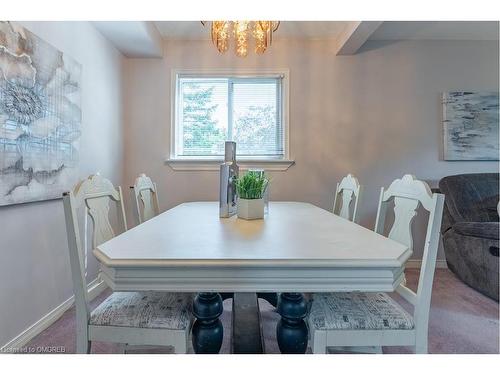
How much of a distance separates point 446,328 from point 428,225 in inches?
49.2

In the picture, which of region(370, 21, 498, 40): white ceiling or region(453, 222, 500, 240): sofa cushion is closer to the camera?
region(453, 222, 500, 240): sofa cushion

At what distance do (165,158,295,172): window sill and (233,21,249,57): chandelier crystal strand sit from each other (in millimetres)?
1268

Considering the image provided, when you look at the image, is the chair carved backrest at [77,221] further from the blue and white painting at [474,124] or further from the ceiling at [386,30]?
the blue and white painting at [474,124]

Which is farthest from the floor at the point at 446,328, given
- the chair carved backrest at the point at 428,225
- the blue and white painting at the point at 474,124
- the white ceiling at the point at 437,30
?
the white ceiling at the point at 437,30

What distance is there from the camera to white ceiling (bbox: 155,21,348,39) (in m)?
2.60

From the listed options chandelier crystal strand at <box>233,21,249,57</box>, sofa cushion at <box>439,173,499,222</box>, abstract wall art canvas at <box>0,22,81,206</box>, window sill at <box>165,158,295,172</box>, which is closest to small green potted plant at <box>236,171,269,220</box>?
chandelier crystal strand at <box>233,21,249,57</box>

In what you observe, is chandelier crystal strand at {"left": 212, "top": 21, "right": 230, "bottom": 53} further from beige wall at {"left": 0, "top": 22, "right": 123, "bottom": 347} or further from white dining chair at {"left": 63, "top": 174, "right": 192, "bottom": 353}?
white dining chair at {"left": 63, "top": 174, "right": 192, "bottom": 353}

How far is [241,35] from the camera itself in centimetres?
167

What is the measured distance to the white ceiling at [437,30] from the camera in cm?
261

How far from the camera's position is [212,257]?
765mm

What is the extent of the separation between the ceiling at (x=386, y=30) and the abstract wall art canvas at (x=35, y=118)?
1.07 m
